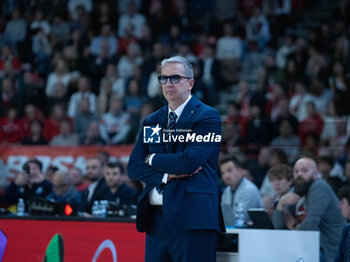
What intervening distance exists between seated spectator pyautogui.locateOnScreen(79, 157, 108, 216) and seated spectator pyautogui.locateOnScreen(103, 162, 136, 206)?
0.35 feet

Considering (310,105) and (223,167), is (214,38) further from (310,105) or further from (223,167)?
(223,167)

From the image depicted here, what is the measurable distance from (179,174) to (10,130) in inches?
397

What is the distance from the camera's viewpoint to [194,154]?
5.13 m

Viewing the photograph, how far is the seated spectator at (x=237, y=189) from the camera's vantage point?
28.2 feet

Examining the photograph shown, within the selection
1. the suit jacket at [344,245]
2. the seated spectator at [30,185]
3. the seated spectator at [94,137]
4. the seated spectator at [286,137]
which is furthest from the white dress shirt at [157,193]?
the seated spectator at [94,137]

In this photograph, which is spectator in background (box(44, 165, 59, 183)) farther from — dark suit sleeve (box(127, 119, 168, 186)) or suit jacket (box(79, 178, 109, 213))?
dark suit sleeve (box(127, 119, 168, 186))

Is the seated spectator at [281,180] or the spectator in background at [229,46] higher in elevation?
the spectator in background at [229,46]

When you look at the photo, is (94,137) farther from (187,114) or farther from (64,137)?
(187,114)

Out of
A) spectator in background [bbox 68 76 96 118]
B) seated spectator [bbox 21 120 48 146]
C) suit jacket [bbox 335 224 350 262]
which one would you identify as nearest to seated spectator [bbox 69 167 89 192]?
seated spectator [bbox 21 120 48 146]

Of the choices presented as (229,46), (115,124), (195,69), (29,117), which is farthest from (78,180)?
(229,46)

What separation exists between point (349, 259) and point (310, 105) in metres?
7.14

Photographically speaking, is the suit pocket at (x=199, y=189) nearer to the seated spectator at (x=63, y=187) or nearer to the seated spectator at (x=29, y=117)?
the seated spectator at (x=63, y=187)

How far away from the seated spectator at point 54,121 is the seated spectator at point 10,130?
0.57 m

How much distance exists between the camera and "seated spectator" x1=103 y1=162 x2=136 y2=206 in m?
9.55
